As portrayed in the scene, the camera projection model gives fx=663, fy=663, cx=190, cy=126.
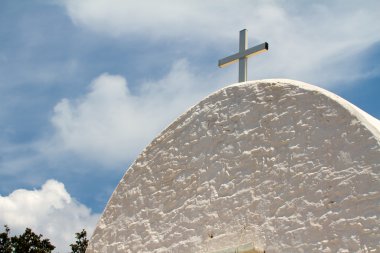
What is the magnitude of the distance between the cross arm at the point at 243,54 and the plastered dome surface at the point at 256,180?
703mm

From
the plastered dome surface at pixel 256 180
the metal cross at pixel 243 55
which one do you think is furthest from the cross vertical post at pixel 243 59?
the plastered dome surface at pixel 256 180

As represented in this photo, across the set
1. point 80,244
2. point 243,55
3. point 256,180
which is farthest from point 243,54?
point 80,244

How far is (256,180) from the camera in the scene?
6.64m

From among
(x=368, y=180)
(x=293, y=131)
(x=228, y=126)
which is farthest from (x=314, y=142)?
(x=228, y=126)

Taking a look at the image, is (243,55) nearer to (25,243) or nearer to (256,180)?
(256,180)

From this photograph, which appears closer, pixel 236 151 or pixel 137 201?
pixel 236 151

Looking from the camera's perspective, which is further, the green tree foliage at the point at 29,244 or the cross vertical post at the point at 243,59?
the green tree foliage at the point at 29,244

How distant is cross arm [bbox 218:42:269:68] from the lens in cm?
778

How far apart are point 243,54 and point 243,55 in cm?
1

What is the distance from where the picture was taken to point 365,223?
570cm

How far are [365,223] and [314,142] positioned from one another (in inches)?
39.0

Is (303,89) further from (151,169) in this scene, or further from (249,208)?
(151,169)

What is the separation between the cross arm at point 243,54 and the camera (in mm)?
7779

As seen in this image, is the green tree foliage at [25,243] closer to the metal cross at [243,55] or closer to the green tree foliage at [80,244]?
the green tree foliage at [80,244]
